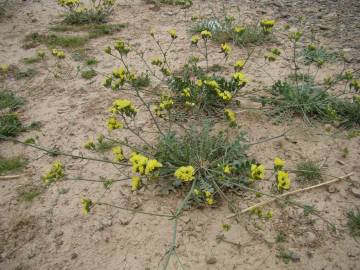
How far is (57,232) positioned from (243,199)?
1469 mm

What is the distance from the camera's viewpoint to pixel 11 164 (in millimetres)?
3041


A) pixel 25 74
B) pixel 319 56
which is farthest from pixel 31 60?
pixel 319 56

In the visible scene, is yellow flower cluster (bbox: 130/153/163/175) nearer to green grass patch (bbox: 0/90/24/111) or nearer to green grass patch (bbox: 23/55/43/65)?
green grass patch (bbox: 0/90/24/111)

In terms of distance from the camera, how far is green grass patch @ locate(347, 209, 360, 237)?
2.28 meters

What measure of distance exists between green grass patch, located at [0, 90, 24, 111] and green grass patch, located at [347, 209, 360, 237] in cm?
361

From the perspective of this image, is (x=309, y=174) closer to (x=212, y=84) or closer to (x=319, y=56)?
(x=212, y=84)

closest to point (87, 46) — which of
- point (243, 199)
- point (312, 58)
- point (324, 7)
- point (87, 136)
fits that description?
point (87, 136)

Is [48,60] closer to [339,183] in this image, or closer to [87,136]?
[87,136]

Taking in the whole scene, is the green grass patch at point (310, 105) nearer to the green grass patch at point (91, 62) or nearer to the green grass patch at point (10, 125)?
the green grass patch at point (91, 62)

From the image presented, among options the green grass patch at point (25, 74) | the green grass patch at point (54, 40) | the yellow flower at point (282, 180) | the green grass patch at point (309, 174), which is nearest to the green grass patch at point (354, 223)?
the green grass patch at point (309, 174)

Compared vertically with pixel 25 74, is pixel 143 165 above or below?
above

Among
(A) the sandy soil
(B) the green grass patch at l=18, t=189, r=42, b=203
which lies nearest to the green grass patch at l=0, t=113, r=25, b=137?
(A) the sandy soil

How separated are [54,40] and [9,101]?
5.83 ft

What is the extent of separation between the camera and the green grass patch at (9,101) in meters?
3.76
